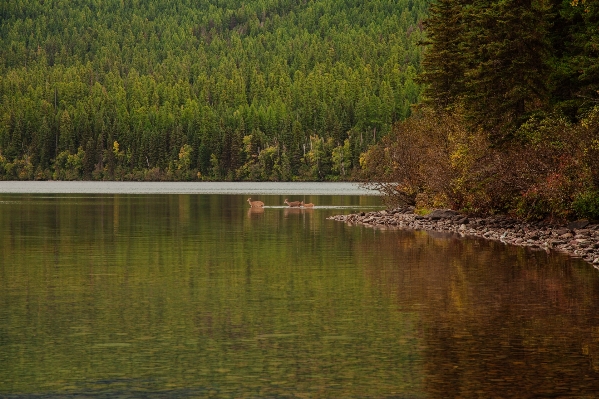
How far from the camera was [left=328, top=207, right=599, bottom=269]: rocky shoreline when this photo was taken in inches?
1435

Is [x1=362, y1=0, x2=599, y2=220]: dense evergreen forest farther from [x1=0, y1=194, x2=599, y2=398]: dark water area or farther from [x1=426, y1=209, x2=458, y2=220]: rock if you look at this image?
[x1=0, y1=194, x2=599, y2=398]: dark water area

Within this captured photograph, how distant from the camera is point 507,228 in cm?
4600

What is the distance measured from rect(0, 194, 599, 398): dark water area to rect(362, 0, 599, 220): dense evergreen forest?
28.1 ft

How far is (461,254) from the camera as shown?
3419 centimetres

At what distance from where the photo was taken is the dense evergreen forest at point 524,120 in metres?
42.9

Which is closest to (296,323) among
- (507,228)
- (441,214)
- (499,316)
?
(499,316)

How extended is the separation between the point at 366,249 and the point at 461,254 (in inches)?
148

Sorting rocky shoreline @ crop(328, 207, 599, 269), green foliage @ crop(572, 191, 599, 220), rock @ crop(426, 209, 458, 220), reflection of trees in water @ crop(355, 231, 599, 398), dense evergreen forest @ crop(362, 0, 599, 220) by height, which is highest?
dense evergreen forest @ crop(362, 0, 599, 220)

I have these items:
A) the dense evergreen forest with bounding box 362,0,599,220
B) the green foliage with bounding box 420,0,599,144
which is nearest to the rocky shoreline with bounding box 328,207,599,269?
the dense evergreen forest with bounding box 362,0,599,220

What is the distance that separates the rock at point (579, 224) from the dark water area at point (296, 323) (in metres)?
6.49

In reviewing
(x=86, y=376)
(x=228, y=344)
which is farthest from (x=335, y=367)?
(x=86, y=376)

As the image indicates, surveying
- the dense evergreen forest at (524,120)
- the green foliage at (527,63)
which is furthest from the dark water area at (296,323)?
the green foliage at (527,63)

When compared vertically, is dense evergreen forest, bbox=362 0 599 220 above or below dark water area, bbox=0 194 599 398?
above

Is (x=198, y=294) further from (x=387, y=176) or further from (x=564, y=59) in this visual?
(x=387, y=176)
